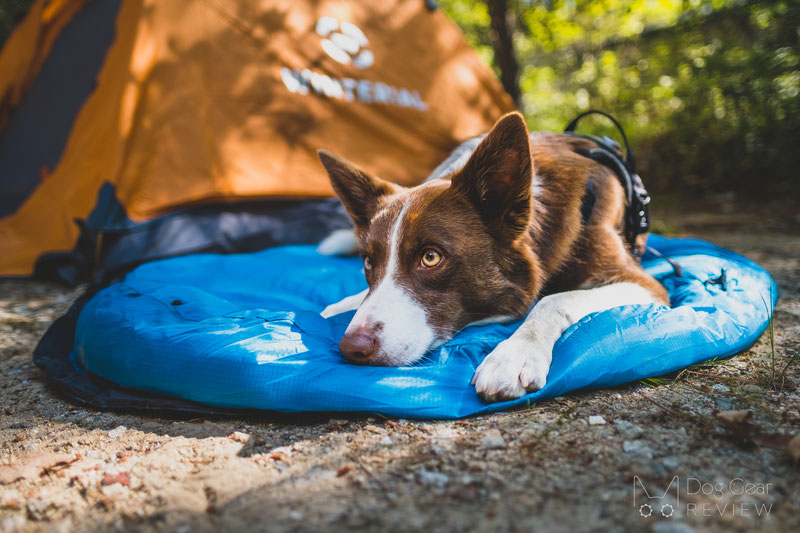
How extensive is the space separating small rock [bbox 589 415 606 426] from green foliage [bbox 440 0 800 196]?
4.87 metres

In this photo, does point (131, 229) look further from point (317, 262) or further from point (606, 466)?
point (606, 466)

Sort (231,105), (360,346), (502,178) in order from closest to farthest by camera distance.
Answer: (360,346) → (502,178) → (231,105)

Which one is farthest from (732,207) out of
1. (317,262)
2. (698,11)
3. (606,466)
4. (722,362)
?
(606,466)

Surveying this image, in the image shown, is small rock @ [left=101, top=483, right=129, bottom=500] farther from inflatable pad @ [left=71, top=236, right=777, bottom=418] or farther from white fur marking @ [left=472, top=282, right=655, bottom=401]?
white fur marking @ [left=472, top=282, right=655, bottom=401]

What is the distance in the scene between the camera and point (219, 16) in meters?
Answer: 3.75

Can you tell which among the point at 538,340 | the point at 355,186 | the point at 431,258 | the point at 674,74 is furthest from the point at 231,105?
the point at 674,74

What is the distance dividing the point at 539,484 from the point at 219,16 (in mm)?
3806

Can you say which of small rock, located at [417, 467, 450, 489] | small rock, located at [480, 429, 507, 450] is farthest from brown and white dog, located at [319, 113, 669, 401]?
small rock, located at [417, 467, 450, 489]

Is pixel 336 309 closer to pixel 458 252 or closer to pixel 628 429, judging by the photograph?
pixel 458 252

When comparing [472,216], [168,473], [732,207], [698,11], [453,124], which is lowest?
[732,207]

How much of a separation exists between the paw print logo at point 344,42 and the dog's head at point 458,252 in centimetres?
244

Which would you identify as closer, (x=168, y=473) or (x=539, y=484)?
(x=539, y=484)

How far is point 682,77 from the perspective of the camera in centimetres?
630

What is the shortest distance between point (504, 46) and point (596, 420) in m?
6.42
